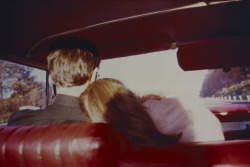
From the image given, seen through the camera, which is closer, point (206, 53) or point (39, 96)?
point (206, 53)

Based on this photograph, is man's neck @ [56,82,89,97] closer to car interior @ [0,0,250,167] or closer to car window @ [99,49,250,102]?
car window @ [99,49,250,102]

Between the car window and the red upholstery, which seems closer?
the red upholstery

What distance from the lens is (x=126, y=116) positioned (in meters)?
1.10

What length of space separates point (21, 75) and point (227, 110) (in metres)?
3.66

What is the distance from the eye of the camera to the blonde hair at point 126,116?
3.59ft

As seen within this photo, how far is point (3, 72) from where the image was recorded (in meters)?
2.98

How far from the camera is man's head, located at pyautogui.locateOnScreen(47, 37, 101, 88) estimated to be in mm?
1636

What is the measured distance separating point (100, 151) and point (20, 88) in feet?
10.4

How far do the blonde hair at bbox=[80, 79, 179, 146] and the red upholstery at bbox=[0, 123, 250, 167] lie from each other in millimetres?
252

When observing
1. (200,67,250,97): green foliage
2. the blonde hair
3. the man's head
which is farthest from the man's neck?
(200,67,250,97): green foliage

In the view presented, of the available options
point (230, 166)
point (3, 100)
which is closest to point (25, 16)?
point (3, 100)

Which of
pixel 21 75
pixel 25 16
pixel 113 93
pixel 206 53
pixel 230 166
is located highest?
pixel 25 16

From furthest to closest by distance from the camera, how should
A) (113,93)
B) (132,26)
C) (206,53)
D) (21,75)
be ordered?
1. (21,75)
2. (206,53)
3. (132,26)
4. (113,93)

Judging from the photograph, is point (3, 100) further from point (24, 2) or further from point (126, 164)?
point (126, 164)
